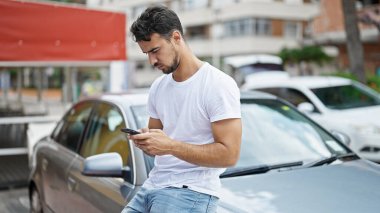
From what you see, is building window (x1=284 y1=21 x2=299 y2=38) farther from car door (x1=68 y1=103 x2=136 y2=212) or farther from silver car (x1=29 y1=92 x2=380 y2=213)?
car door (x1=68 y1=103 x2=136 y2=212)

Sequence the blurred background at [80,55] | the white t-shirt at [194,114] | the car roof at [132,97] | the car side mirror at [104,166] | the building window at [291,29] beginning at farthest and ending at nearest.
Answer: the building window at [291,29]
the blurred background at [80,55]
the car roof at [132,97]
the car side mirror at [104,166]
the white t-shirt at [194,114]

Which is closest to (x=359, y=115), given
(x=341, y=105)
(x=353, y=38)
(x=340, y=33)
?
(x=341, y=105)

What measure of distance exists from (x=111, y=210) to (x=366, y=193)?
147cm

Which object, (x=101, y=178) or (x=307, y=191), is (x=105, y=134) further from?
(x=307, y=191)

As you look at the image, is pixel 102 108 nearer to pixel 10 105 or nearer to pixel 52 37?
pixel 52 37

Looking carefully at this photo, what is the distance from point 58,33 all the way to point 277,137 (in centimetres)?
422

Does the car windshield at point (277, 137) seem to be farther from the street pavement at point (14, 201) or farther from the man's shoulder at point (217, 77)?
the street pavement at point (14, 201)

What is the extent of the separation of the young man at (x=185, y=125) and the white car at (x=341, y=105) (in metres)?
4.58

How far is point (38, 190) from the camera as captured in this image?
4695 mm

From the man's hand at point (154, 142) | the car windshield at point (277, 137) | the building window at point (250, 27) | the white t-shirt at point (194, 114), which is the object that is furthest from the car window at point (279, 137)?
the building window at point (250, 27)

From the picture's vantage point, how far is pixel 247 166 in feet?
10.5

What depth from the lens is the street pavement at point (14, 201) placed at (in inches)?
223

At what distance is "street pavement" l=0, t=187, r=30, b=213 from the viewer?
5.67 meters

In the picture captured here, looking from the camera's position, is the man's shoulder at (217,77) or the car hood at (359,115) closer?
the man's shoulder at (217,77)
